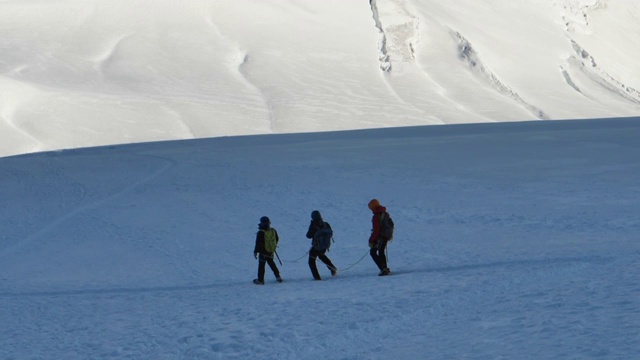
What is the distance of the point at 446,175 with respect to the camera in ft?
67.6

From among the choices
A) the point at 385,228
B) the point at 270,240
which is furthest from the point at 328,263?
the point at 385,228

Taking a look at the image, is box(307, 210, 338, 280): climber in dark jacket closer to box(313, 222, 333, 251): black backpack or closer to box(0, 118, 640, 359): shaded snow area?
box(313, 222, 333, 251): black backpack

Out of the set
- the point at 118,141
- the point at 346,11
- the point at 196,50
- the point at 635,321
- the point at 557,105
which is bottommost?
the point at 635,321

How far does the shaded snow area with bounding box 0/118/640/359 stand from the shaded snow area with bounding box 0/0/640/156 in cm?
1646

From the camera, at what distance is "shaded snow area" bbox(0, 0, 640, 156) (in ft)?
143

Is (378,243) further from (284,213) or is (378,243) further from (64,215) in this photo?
(64,215)

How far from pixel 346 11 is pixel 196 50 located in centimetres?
1336

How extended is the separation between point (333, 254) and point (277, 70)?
136 ft

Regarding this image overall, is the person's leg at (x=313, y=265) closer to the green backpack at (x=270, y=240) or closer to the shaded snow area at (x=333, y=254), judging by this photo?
the shaded snow area at (x=333, y=254)

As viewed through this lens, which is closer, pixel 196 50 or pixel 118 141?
pixel 118 141

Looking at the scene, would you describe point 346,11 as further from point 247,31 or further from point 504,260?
point 504,260

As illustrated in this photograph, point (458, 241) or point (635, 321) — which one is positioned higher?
point (458, 241)

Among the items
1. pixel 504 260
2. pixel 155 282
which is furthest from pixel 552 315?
pixel 155 282

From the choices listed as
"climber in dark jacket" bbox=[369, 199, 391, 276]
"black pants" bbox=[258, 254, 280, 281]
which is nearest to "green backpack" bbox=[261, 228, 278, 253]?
"black pants" bbox=[258, 254, 280, 281]
